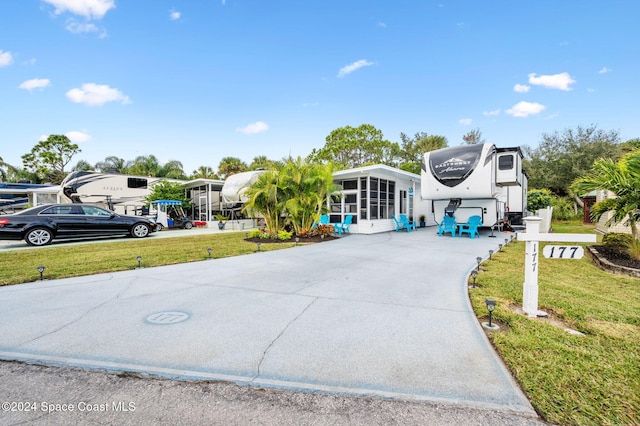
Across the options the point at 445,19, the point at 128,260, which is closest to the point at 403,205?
the point at 445,19

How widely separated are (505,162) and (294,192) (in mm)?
7797

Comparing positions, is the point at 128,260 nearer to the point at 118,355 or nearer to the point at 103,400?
the point at 118,355

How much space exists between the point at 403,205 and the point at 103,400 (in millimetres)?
15128

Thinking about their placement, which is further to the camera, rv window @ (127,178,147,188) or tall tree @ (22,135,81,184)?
tall tree @ (22,135,81,184)

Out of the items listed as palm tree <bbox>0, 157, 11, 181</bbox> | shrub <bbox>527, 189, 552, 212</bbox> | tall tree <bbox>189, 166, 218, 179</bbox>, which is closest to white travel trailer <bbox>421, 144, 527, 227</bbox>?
shrub <bbox>527, 189, 552, 212</bbox>

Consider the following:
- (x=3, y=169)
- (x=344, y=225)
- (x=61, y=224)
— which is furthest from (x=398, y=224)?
(x=3, y=169)

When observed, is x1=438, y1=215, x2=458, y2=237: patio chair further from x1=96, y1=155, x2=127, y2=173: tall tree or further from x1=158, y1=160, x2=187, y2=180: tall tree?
x1=96, y1=155, x2=127, y2=173: tall tree

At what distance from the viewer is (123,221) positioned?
37.2ft

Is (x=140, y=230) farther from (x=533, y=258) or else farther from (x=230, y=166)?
(x=230, y=166)

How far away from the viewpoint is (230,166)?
3198cm

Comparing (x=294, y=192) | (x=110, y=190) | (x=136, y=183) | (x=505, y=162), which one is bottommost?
(x=294, y=192)

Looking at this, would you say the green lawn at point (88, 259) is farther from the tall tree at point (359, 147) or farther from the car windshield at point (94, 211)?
the tall tree at point (359, 147)

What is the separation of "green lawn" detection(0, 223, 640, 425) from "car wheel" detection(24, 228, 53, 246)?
11.2 feet

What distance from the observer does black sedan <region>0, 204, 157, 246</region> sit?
898 centimetres
